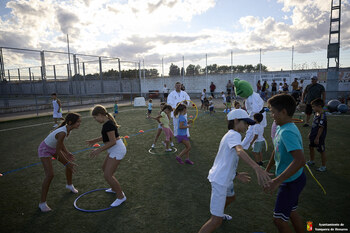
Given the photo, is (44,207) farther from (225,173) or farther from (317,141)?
(317,141)

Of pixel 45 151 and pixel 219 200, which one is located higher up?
pixel 45 151

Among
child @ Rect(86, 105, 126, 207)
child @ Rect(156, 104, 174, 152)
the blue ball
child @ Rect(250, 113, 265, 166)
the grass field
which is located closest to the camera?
the grass field

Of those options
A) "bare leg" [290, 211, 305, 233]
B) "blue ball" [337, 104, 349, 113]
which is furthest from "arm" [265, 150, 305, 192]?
"blue ball" [337, 104, 349, 113]

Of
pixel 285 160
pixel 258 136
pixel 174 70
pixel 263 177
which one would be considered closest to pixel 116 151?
pixel 263 177


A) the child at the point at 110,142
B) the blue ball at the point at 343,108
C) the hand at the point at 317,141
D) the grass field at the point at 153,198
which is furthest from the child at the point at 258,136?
the blue ball at the point at 343,108

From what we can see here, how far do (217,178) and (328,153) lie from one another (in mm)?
6151

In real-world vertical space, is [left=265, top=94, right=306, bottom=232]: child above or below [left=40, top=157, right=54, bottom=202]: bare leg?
above

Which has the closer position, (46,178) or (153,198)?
(46,178)

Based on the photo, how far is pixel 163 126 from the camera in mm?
7883

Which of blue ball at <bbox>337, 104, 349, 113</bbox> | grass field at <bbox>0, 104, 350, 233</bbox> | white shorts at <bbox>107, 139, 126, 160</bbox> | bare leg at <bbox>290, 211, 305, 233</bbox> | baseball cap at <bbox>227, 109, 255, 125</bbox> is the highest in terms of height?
baseball cap at <bbox>227, 109, 255, 125</bbox>

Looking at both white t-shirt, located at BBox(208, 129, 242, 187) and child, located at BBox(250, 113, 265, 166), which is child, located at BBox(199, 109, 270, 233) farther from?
child, located at BBox(250, 113, 265, 166)

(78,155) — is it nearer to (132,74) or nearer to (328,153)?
(328,153)

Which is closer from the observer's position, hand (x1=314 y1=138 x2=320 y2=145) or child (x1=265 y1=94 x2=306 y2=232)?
child (x1=265 y1=94 x2=306 y2=232)

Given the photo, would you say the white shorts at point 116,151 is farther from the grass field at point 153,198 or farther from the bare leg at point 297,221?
the bare leg at point 297,221
